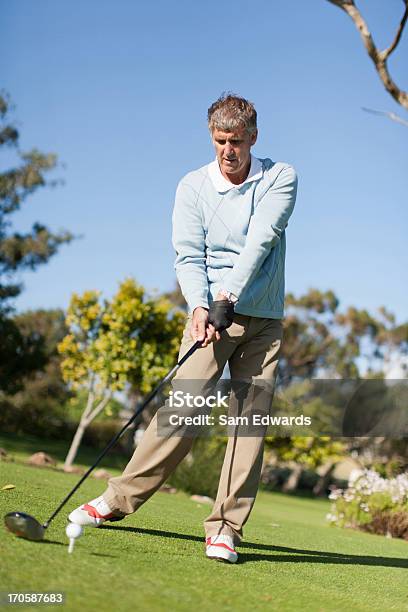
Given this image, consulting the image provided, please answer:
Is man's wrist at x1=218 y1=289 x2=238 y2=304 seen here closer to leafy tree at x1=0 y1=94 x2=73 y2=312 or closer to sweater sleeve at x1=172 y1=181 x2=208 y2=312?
sweater sleeve at x1=172 y1=181 x2=208 y2=312

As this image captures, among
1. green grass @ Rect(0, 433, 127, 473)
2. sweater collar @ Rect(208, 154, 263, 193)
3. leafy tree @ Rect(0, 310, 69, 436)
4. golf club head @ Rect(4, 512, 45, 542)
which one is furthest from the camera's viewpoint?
leafy tree @ Rect(0, 310, 69, 436)

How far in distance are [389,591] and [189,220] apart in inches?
74.3

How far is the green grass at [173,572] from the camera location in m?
2.29

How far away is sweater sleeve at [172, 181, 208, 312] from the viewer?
12.0ft

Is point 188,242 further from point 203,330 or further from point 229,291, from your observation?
point 203,330

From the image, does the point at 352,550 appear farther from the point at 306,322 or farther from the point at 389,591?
the point at 306,322

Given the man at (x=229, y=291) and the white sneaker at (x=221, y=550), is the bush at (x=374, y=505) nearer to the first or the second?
the man at (x=229, y=291)

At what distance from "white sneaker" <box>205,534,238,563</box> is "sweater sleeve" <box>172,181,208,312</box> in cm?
109

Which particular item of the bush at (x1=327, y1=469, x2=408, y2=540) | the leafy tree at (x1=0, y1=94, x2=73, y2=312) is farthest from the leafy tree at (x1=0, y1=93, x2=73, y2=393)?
the bush at (x1=327, y1=469, x2=408, y2=540)

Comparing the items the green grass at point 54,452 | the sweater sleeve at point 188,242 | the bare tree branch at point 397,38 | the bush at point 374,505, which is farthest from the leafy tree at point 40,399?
the sweater sleeve at point 188,242

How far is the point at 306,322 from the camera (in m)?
36.5

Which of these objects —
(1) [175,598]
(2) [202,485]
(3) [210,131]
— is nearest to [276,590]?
(1) [175,598]

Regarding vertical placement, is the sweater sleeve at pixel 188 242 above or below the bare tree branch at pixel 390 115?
below

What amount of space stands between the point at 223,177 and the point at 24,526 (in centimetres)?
186
